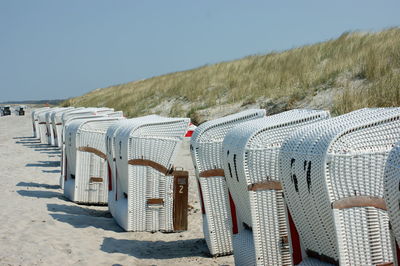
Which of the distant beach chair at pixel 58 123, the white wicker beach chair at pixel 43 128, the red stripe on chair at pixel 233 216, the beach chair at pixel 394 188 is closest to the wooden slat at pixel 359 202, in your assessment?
the beach chair at pixel 394 188

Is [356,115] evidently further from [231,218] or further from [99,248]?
[99,248]

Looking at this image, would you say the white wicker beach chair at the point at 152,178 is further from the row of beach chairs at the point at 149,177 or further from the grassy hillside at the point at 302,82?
the grassy hillside at the point at 302,82

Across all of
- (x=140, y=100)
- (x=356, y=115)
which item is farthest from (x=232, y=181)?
(x=140, y=100)

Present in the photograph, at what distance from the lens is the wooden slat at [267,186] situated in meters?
6.21

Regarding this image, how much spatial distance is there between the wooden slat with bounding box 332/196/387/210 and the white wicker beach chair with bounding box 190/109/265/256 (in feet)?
12.0

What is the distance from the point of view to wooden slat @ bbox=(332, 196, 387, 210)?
452 centimetres

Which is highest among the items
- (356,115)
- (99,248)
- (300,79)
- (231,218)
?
(300,79)

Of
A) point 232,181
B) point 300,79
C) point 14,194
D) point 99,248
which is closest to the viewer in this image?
point 232,181

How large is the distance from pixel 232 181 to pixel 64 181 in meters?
7.73

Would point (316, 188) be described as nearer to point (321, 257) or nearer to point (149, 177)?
point (321, 257)

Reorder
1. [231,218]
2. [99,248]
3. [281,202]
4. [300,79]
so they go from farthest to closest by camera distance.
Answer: [300,79], [99,248], [231,218], [281,202]

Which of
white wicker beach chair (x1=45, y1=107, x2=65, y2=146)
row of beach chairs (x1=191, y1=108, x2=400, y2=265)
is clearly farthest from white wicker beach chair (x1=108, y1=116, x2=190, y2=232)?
white wicker beach chair (x1=45, y1=107, x2=65, y2=146)

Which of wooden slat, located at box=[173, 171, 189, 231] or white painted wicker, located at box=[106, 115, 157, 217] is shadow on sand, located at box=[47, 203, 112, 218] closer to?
white painted wicker, located at box=[106, 115, 157, 217]

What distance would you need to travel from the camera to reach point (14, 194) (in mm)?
13656
